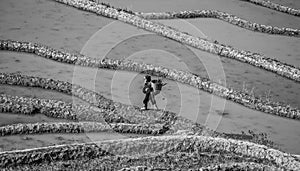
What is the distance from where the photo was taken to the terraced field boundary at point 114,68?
31.3ft

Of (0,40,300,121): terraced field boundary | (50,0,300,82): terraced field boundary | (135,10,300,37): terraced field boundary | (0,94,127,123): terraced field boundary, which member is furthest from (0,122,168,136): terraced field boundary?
(135,10,300,37): terraced field boundary

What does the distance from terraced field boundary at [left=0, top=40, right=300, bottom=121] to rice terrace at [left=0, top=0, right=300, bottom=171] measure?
0.02m

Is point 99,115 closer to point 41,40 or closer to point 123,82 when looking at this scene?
Result: point 123,82

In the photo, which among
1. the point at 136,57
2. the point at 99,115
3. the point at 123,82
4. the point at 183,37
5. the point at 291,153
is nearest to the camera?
the point at 291,153

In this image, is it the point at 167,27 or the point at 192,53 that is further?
the point at 167,27

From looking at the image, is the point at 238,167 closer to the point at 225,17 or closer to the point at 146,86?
the point at 146,86

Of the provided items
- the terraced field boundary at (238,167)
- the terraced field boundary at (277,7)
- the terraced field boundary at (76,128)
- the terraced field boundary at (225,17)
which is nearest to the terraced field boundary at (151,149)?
the terraced field boundary at (238,167)

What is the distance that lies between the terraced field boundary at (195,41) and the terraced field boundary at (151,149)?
369 centimetres

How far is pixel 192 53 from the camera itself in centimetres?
1225

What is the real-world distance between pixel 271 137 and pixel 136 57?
13.2ft

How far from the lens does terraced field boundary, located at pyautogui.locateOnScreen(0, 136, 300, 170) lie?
736cm

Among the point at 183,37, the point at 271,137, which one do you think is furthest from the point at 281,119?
the point at 183,37

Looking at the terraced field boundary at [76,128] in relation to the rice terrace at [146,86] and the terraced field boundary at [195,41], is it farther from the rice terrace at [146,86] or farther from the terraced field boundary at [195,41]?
the terraced field boundary at [195,41]

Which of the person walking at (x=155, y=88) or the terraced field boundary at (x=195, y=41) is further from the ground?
the terraced field boundary at (x=195, y=41)
